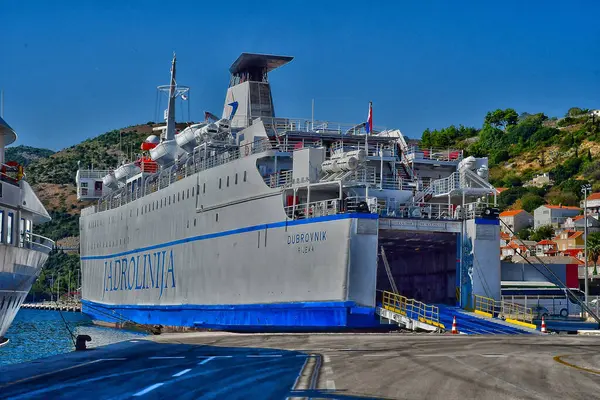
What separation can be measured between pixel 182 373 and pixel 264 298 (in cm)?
1828

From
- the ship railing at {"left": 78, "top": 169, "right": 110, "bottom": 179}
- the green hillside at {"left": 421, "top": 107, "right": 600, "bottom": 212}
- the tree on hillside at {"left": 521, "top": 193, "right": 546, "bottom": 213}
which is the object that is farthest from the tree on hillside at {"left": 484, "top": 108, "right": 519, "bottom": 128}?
the ship railing at {"left": 78, "top": 169, "right": 110, "bottom": 179}

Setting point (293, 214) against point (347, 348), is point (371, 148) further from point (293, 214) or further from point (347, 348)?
point (347, 348)

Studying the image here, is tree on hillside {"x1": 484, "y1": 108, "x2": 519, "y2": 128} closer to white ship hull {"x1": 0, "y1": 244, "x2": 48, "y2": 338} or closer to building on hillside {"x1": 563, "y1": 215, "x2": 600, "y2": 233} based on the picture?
building on hillside {"x1": 563, "y1": 215, "x2": 600, "y2": 233}

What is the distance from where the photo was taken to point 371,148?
A: 39656mm

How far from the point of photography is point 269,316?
34.8 meters

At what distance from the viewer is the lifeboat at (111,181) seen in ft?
204

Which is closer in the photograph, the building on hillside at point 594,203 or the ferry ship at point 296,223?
the ferry ship at point 296,223

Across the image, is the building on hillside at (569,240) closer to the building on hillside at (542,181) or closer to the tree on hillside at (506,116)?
the building on hillside at (542,181)

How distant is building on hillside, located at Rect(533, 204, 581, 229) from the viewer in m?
132

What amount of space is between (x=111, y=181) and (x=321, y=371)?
47.9 metres

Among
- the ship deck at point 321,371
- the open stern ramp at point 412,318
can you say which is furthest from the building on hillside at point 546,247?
the ship deck at point 321,371

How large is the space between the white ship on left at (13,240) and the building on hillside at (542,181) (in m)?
137

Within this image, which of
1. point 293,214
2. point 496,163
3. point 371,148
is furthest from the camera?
point 496,163

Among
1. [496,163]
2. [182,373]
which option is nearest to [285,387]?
[182,373]
